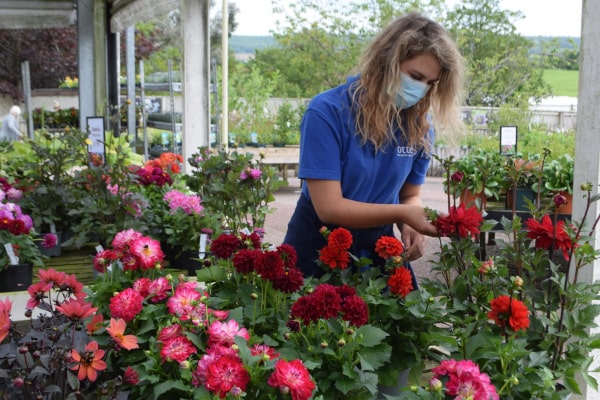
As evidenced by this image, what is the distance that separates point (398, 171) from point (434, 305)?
0.46 m

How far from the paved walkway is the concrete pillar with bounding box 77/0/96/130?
7.33ft

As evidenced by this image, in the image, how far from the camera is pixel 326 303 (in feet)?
3.97

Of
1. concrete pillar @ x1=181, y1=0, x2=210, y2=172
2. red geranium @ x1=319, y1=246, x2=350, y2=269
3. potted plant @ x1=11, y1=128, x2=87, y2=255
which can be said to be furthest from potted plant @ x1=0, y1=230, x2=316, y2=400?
concrete pillar @ x1=181, y1=0, x2=210, y2=172

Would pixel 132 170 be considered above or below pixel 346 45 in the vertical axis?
below

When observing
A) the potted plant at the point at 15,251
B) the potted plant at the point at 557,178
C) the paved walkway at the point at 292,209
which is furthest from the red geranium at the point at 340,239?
the potted plant at the point at 557,178

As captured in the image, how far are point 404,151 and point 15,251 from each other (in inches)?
68.6

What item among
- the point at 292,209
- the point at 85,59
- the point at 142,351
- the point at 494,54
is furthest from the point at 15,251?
the point at 494,54

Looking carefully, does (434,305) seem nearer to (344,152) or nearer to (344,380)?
(344,380)

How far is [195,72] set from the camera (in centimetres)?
448

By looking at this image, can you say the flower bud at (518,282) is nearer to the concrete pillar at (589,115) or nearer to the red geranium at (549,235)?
the red geranium at (549,235)

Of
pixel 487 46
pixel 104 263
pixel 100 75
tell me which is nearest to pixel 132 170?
pixel 104 263

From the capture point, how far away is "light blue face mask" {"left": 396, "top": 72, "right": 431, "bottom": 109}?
1704 mm

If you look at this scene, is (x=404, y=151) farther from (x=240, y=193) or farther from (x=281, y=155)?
(x=281, y=155)

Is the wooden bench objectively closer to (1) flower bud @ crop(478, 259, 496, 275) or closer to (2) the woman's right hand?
(2) the woman's right hand
